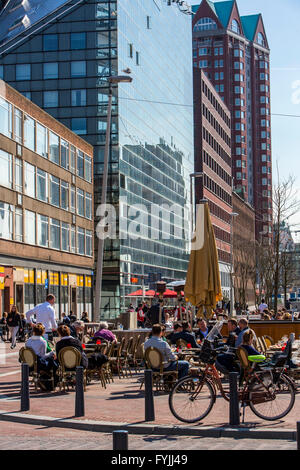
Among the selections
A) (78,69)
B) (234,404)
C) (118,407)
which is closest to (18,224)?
(78,69)

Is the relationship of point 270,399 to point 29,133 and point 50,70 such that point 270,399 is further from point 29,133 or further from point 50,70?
point 50,70

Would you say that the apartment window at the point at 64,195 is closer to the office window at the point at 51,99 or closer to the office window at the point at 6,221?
the office window at the point at 6,221

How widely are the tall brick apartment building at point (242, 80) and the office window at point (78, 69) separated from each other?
76598 millimetres

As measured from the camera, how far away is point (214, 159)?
115188 mm

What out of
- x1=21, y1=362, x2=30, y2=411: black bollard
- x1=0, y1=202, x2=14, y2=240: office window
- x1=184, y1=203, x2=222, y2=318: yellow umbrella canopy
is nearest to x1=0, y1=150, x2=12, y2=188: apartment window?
x1=0, y1=202, x2=14, y2=240: office window

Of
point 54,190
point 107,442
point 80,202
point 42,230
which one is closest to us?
point 107,442

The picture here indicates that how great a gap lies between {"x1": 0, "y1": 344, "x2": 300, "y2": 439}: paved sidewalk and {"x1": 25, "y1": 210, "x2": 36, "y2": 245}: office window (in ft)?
100

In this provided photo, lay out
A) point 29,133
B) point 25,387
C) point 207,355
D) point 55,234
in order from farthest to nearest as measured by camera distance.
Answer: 1. point 55,234
2. point 29,133
3. point 25,387
4. point 207,355

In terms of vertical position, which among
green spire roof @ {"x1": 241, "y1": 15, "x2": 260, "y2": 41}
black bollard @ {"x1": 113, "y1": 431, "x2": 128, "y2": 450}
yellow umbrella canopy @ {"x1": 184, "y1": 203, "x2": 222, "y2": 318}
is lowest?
black bollard @ {"x1": 113, "y1": 431, "x2": 128, "y2": 450}

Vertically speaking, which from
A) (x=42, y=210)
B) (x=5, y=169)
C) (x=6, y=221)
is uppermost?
(x=5, y=169)

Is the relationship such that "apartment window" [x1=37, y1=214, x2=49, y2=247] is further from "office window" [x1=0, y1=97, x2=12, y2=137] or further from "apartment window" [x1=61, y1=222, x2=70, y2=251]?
"office window" [x1=0, y1=97, x2=12, y2=137]

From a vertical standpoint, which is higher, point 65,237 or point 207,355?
point 65,237

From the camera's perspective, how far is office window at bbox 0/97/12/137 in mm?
43206

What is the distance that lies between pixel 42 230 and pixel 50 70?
2642 centimetres
